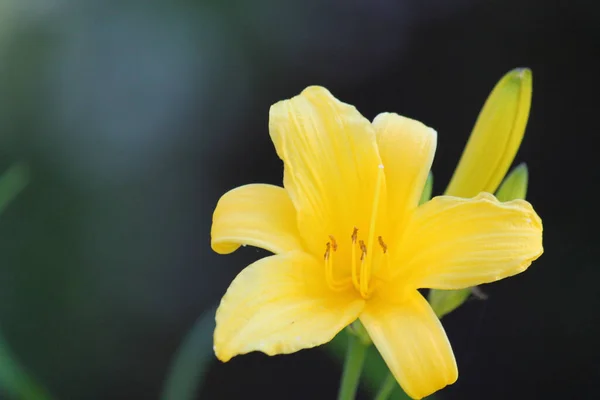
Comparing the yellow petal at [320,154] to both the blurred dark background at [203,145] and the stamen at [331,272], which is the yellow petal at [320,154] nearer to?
the stamen at [331,272]

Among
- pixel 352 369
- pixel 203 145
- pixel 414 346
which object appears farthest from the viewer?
pixel 203 145

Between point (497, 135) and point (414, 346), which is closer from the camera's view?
point (414, 346)

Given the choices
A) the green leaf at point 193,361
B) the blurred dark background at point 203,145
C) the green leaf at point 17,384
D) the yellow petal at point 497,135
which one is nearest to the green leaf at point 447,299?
the yellow petal at point 497,135

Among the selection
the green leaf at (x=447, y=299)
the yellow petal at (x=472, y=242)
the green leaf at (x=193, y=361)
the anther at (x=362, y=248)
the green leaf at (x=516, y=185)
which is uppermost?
the anther at (x=362, y=248)

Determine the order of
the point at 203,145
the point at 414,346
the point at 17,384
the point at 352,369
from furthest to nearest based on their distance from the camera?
the point at 203,145
the point at 17,384
the point at 352,369
the point at 414,346

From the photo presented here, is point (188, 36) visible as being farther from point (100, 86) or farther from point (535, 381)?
point (535, 381)

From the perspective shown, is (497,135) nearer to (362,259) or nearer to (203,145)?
(362,259)

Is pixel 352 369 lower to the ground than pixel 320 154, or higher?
lower

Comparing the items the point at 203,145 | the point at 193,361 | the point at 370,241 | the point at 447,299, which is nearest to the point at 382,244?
the point at 370,241
